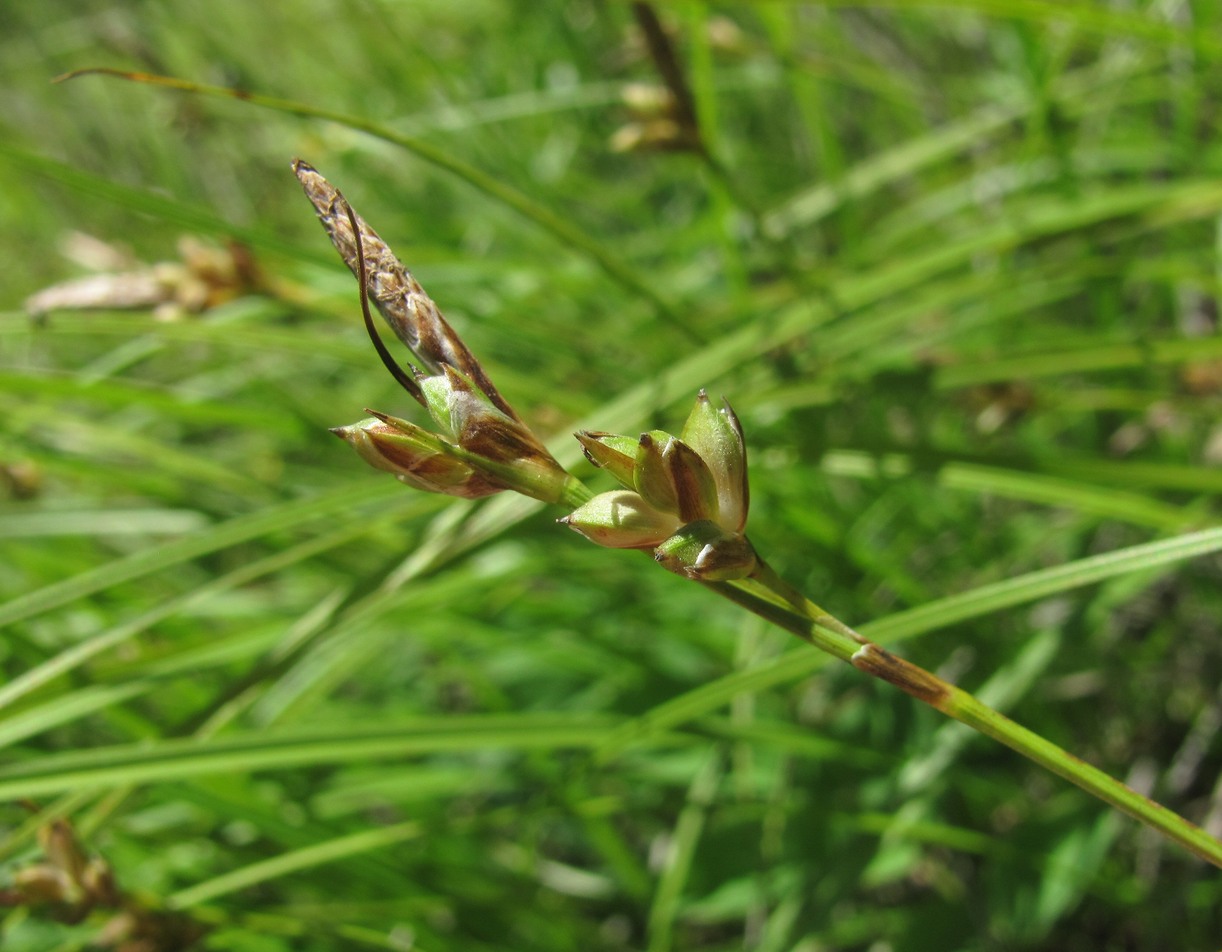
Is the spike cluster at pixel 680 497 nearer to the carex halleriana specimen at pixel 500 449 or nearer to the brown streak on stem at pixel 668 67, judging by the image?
the carex halleriana specimen at pixel 500 449

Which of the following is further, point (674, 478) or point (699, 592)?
point (699, 592)

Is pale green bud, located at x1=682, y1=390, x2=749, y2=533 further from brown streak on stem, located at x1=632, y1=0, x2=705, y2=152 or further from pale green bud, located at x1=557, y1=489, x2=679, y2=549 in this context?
brown streak on stem, located at x1=632, y1=0, x2=705, y2=152

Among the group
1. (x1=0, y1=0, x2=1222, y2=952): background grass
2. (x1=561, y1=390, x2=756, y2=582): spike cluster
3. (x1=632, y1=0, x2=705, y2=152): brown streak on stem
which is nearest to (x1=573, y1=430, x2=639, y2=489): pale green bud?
(x1=561, y1=390, x2=756, y2=582): spike cluster

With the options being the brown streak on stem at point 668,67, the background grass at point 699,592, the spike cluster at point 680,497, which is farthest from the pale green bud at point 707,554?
the brown streak on stem at point 668,67

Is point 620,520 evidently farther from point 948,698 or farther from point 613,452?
point 948,698

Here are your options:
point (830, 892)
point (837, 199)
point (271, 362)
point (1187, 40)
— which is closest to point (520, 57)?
point (271, 362)

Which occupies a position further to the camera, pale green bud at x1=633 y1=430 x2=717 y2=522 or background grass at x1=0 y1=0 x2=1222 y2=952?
background grass at x1=0 y1=0 x2=1222 y2=952

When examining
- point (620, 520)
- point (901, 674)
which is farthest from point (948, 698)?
point (620, 520)
